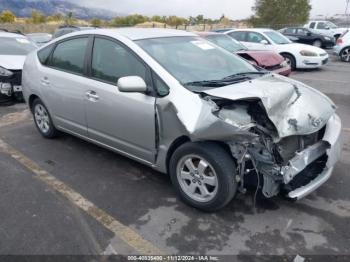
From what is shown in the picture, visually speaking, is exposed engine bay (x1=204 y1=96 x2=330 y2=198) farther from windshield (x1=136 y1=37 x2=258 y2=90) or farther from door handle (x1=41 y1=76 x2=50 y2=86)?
door handle (x1=41 y1=76 x2=50 y2=86)

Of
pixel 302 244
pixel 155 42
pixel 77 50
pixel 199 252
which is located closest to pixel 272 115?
pixel 302 244

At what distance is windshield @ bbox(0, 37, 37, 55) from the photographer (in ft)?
25.8

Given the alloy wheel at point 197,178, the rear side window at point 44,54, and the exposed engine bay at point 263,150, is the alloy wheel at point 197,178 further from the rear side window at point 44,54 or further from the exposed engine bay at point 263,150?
the rear side window at point 44,54

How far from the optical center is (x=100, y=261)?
2.48m

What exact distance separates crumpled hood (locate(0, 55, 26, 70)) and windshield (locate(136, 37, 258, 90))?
4672mm

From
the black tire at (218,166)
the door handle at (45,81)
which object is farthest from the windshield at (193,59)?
the door handle at (45,81)

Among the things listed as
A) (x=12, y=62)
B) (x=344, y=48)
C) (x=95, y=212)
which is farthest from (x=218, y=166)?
(x=344, y=48)

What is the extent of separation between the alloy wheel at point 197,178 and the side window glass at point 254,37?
390 inches

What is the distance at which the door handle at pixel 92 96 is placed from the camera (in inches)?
144

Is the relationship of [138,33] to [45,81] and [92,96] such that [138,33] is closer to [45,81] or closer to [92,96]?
[92,96]

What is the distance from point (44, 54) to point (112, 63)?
1637 millimetres

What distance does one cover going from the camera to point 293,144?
292cm

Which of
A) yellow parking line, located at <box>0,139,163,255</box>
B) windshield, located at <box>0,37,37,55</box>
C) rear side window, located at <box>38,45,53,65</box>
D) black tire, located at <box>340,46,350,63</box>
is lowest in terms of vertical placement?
black tire, located at <box>340,46,350,63</box>

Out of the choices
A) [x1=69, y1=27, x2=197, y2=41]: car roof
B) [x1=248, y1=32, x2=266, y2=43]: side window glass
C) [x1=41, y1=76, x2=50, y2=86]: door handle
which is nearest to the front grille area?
[x1=69, y1=27, x2=197, y2=41]: car roof
